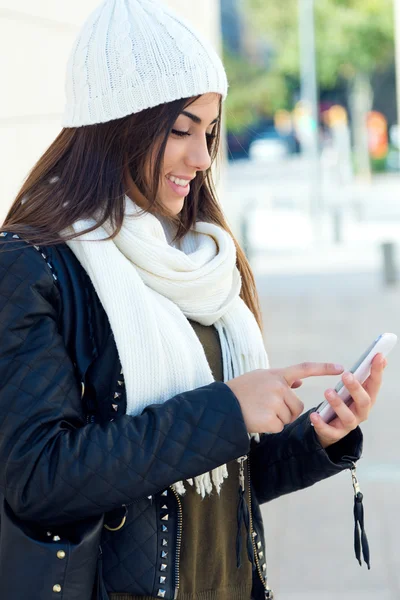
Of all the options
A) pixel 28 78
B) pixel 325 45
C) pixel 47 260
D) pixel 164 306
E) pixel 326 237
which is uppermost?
pixel 325 45

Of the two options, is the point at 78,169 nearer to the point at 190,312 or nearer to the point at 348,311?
the point at 190,312

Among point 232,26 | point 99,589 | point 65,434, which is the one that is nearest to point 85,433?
point 65,434

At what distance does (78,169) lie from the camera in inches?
73.6

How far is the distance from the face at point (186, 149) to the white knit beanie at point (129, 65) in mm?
38

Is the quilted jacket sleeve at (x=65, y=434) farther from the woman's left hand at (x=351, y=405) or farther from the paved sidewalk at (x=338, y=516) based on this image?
the paved sidewalk at (x=338, y=516)

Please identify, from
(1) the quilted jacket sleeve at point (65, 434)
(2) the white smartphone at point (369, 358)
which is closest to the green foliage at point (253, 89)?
(2) the white smartphone at point (369, 358)

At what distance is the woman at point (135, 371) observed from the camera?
1.62 m

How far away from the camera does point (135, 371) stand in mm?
1743

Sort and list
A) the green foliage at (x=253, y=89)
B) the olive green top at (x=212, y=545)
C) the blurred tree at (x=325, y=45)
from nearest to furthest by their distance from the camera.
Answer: the olive green top at (x=212, y=545) → the blurred tree at (x=325, y=45) → the green foliage at (x=253, y=89)

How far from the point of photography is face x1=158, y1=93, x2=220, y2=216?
1.92m

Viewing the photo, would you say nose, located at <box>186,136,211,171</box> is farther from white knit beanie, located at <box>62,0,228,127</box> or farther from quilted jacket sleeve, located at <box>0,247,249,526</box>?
quilted jacket sleeve, located at <box>0,247,249,526</box>

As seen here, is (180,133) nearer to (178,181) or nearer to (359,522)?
(178,181)

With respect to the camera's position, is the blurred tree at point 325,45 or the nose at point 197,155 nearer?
the nose at point 197,155

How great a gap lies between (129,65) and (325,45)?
128 feet
